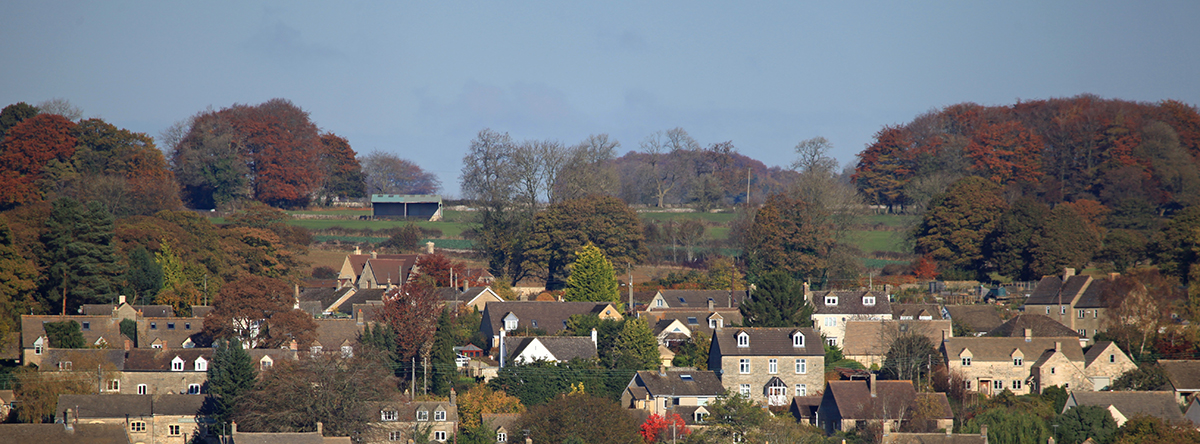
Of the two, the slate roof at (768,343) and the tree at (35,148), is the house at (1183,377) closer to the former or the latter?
the slate roof at (768,343)

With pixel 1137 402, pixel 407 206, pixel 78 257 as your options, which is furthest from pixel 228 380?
pixel 407 206

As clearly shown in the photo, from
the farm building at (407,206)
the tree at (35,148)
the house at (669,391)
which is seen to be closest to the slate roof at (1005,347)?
the house at (669,391)

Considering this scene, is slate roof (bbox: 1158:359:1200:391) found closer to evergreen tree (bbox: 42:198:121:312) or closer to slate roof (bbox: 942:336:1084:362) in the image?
slate roof (bbox: 942:336:1084:362)

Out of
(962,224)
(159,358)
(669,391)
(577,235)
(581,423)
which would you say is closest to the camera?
(581,423)

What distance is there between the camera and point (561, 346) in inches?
2126

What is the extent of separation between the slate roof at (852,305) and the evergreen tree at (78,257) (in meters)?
32.5

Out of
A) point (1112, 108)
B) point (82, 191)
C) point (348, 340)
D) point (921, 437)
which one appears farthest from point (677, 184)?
point (921, 437)

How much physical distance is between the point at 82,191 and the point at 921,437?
52.3 meters

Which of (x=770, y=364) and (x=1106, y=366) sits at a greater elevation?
(x=770, y=364)

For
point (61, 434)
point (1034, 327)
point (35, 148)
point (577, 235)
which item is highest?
point (35, 148)

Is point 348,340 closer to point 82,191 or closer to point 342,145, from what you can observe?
point 82,191

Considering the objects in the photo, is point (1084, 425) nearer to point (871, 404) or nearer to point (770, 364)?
point (871, 404)

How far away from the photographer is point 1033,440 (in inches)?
1780

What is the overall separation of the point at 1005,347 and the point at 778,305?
9729 millimetres
